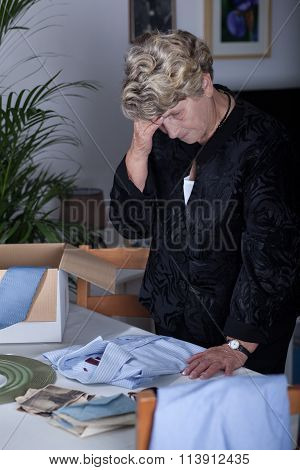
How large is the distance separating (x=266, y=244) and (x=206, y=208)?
18 centimetres

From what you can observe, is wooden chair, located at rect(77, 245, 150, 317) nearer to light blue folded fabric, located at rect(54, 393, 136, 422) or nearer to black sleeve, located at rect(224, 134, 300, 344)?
black sleeve, located at rect(224, 134, 300, 344)

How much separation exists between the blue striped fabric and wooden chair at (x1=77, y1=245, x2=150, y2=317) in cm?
43

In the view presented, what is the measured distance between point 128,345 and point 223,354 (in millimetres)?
213

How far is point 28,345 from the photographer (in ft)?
5.91

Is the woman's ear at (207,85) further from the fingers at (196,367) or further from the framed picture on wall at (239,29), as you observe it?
the framed picture on wall at (239,29)

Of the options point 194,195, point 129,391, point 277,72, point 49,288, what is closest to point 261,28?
point 277,72

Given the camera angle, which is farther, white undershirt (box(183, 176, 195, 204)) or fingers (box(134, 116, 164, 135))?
white undershirt (box(183, 176, 195, 204))

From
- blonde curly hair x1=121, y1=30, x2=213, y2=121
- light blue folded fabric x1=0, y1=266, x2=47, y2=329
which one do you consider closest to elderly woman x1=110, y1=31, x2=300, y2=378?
blonde curly hair x1=121, y1=30, x2=213, y2=121

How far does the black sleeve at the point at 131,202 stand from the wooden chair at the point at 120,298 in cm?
22

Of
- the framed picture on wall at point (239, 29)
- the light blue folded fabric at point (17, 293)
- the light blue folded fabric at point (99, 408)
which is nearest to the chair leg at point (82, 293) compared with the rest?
the light blue folded fabric at point (17, 293)

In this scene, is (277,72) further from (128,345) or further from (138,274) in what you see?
(128,345)

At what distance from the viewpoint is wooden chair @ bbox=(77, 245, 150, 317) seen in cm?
218

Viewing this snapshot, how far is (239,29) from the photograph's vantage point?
3.89 m

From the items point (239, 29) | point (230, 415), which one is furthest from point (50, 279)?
point (239, 29)
